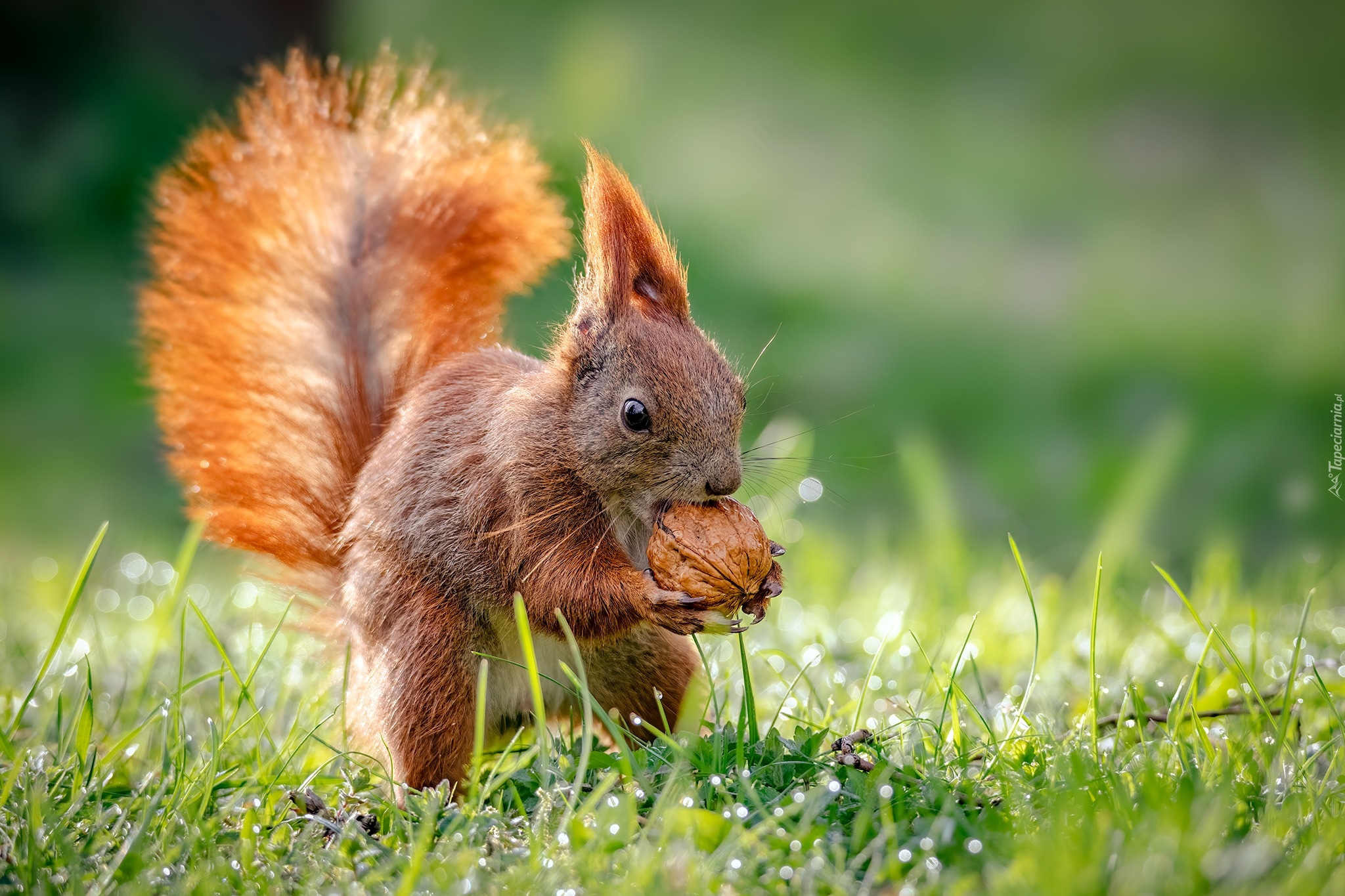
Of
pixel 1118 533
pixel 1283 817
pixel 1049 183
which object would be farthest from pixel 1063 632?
pixel 1049 183

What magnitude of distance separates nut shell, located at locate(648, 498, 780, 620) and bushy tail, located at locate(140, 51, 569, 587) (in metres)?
0.69

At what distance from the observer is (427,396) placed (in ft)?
6.34

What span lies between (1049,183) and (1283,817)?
481cm

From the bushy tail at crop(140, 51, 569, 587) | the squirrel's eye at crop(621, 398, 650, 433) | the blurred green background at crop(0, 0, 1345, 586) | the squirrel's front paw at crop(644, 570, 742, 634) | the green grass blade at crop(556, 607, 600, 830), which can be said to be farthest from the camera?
the blurred green background at crop(0, 0, 1345, 586)

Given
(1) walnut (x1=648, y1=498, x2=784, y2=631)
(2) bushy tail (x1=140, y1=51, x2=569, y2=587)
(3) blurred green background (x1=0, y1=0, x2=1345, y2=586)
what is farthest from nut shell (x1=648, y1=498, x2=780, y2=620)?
(3) blurred green background (x1=0, y1=0, x2=1345, y2=586)

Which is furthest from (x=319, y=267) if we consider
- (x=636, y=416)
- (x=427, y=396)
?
(x=636, y=416)

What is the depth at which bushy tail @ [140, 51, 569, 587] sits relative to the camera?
81.2 inches

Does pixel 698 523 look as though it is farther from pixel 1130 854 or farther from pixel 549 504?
pixel 1130 854

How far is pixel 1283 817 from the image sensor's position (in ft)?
4.38

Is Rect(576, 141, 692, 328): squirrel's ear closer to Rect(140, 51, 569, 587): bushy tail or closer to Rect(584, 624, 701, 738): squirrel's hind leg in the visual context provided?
Rect(140, 51, 569, 587): bushy tail

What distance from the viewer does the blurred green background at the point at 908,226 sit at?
4.07m

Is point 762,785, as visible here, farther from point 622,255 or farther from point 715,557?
point 622,255

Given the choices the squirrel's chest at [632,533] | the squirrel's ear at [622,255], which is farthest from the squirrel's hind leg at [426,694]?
the squirrel's ear at [622,255]

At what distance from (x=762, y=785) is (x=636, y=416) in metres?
0.57
